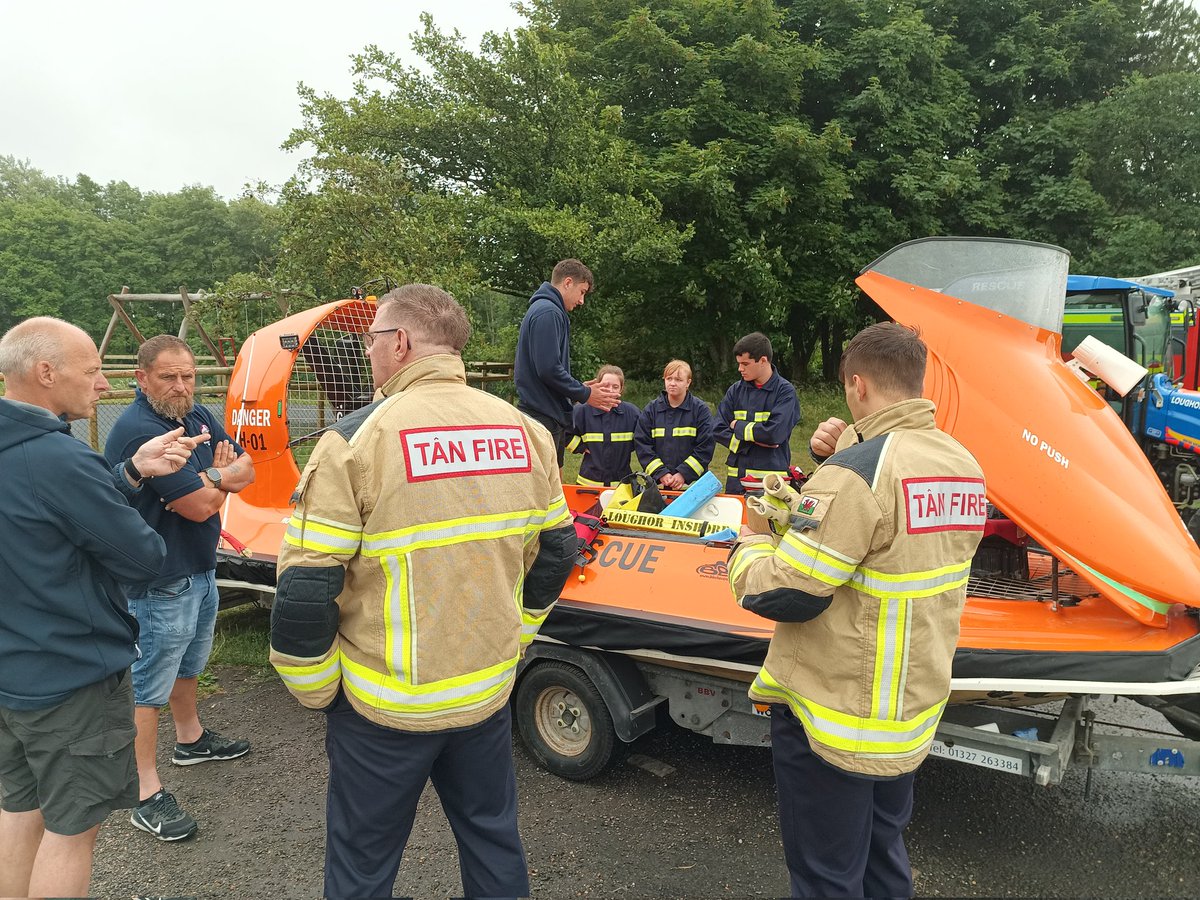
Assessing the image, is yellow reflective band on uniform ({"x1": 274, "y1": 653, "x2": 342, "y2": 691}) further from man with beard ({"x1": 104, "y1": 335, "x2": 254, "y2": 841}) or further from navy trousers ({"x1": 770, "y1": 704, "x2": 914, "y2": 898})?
man with beard ({"x1": 104, "y1": 335, "x2": 254, "y2": 841})

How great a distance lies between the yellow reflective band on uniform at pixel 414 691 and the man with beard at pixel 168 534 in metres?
1.44

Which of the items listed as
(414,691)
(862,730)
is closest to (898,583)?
(862,730)

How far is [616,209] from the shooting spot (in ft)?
40.4

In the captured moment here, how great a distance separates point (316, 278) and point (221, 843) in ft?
29.4

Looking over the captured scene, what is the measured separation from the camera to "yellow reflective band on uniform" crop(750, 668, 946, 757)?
1900 mm

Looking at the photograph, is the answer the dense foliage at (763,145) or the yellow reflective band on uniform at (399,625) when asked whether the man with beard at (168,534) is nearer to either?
Answer: the yellow reflective band on uniform at (399,625)

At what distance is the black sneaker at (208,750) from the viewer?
3.57m

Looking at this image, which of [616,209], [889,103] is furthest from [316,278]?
[889,103]

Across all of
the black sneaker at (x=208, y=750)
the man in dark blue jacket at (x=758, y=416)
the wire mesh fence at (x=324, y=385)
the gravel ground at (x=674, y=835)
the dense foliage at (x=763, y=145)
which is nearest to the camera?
the gravel ground at (x=674, y=835)

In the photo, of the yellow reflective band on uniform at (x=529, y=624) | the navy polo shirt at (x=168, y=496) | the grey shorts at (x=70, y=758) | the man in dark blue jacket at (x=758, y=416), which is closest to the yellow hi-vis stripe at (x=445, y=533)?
the yellow reflective band on uniform at (x=529, y=624)

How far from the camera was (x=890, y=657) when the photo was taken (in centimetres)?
190

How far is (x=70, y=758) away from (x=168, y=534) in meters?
1.06

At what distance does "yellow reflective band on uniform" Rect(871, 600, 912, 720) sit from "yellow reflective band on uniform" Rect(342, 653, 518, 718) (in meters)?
1.00

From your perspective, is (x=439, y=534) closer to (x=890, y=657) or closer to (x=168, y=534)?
(x=890, y=657)
